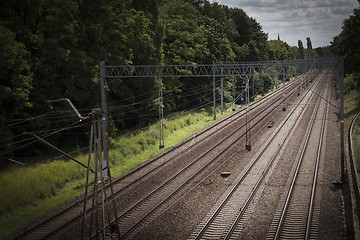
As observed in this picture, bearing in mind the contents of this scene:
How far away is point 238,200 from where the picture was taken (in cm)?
1964

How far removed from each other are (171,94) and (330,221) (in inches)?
1451

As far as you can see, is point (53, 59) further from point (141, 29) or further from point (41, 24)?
point (141, 29)

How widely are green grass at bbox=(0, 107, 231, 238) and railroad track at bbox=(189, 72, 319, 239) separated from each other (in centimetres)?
819

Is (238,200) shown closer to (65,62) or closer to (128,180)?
(128,180)

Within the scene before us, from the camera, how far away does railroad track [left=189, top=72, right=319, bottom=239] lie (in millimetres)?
15827

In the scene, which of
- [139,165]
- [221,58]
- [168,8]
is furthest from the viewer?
[221,58]

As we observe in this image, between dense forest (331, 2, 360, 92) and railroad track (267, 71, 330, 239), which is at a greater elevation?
dense forest (331, 2, 360, 92)

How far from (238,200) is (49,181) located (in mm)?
11646

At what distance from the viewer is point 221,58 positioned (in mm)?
61938

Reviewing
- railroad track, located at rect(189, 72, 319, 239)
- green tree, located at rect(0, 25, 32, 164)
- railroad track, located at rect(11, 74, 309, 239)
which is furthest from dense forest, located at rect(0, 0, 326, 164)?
railroad track, located at rect(189, 72, 319, 239)

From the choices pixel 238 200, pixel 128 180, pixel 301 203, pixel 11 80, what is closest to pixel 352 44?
pixel 301 203

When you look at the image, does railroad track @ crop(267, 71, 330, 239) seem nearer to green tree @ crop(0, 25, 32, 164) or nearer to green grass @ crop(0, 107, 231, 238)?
green grass @ crop(0, 107, 231, 238)

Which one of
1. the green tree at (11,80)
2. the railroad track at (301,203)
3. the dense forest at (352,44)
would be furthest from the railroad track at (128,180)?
the dense forest at (352,44)

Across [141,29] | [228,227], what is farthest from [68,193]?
[141,29]
